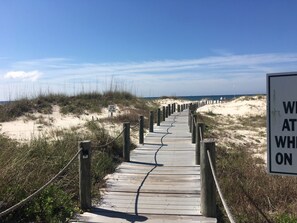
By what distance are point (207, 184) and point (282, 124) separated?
2742mm

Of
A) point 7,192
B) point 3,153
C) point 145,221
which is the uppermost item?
point 3,153

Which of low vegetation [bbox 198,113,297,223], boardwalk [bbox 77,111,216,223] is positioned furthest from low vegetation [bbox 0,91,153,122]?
low vegetation [bbox 198,113,297,223]

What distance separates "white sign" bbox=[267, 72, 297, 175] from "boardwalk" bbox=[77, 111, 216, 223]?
9.08ft

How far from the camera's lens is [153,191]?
6902mm

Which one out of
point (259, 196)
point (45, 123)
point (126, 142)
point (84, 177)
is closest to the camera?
point (84, 177)

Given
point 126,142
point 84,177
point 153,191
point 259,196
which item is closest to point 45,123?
point 126,142

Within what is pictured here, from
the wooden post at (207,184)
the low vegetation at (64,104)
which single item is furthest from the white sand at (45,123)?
the wooden post at (207,184)

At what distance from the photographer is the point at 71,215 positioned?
5.48 metres

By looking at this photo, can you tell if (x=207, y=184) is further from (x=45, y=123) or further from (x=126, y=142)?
(x=45, y=123)

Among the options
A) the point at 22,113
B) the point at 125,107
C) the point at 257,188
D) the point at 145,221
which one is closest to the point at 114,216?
the point at 145,221

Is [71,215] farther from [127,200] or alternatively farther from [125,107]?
[125,107]

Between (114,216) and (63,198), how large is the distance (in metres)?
0.83

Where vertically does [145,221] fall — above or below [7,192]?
below

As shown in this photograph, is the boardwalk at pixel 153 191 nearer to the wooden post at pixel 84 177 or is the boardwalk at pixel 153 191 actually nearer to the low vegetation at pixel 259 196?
the wooden post at pixel 84 177
